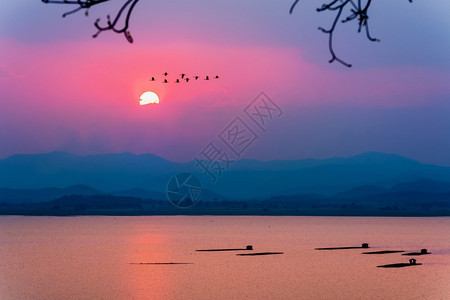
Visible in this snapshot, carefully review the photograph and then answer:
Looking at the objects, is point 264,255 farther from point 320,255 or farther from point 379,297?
point 379,297

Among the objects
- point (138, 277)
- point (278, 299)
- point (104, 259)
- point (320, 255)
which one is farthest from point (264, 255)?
point (278, 299)

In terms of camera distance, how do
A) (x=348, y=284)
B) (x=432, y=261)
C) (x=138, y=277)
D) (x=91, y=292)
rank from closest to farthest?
(x=91, y=292) < (x=348, y=284) < (x=138, y=277) < (x=432, y=261)

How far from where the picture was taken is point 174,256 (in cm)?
9225

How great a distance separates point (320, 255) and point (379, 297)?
38.7 m

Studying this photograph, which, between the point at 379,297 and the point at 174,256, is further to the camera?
the point at 174,256

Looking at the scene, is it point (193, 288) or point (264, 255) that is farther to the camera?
point (264, 255)

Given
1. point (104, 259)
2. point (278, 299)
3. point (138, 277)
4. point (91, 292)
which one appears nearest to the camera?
point (278, 299)

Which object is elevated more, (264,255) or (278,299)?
(264,255)

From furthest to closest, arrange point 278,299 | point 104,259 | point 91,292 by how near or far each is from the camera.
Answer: point 104,259 < point 91,292 < point 278,299

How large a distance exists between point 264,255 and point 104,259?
16838mm

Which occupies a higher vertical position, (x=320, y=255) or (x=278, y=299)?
(x=320, y=255)

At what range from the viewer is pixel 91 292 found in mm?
57188

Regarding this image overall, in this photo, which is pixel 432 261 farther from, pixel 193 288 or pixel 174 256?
pixel 193 288

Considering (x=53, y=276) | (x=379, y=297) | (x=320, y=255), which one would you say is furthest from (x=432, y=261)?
(x=53, y=276)
